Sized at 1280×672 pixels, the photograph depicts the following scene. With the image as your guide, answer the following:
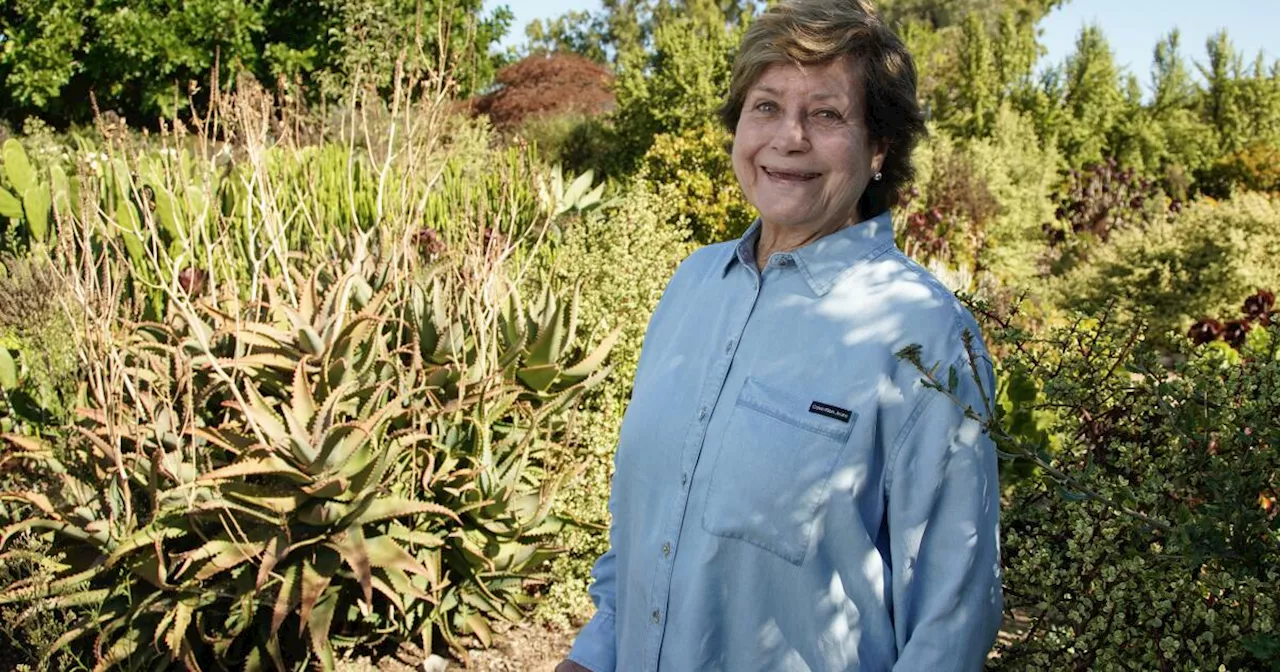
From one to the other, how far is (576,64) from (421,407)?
1778cm

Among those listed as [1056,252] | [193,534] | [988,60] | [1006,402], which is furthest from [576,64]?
[193,534]

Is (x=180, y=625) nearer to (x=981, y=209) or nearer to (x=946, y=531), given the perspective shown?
(x=946, y=531)

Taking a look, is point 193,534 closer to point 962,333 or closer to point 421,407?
point 421,407

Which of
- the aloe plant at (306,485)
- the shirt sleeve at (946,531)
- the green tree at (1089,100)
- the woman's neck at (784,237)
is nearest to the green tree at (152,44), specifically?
the green tree at (1089,100)

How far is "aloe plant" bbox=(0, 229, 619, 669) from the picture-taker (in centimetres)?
326

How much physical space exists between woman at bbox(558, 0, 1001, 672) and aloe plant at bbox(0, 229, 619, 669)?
63.4 inches

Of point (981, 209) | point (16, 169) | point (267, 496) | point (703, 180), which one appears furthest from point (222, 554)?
point (981, 209)

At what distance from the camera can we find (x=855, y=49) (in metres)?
1.80

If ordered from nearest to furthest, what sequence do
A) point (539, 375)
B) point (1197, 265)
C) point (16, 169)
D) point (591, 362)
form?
1. point (539, 375)
2. point (591, 362)
3. point (16, 169)
4. point (1197, 265)

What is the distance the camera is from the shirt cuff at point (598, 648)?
202 centimetres

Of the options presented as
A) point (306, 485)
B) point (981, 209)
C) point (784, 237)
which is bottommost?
point (981, 209)

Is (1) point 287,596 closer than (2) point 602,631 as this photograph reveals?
No

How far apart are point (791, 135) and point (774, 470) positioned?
1.87 ft

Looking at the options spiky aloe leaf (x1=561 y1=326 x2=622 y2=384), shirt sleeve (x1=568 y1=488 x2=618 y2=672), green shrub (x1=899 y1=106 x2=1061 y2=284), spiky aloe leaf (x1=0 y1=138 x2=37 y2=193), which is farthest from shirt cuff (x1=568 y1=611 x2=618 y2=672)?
green shrub (x1=899 y1=106 x2=1061 y2=284)
